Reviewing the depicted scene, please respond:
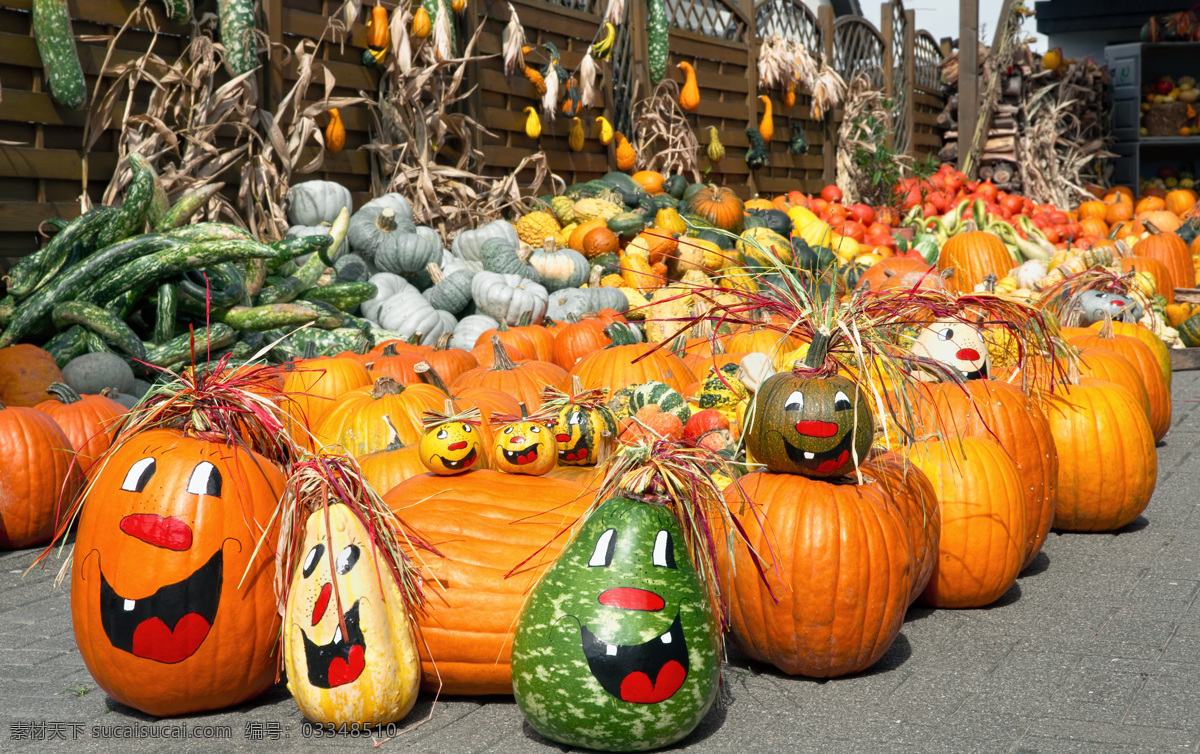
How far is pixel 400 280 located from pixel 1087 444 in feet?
18.1

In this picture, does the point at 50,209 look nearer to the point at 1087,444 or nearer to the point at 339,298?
the point at 339,298

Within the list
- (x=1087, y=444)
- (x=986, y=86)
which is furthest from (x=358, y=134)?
(x=986, y=86)

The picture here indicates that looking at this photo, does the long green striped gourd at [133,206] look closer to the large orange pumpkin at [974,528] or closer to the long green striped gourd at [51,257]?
the long green striped gourd at [51,257]

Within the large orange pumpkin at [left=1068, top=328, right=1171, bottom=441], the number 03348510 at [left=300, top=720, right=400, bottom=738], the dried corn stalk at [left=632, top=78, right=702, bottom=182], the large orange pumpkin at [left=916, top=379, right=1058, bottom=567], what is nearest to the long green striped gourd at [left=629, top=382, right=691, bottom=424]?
the large orange pumpkin at [left=916, top=379, right=1058, bottom=567]

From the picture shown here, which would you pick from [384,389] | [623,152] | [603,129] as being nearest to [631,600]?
[384,389]

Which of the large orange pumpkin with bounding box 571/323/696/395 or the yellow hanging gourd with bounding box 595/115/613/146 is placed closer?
the large orange pumpkin with bounding box 571/323/696/395

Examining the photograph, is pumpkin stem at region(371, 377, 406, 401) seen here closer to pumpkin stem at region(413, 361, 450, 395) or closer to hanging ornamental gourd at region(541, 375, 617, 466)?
pumpkin stem at region(413, 361, 450, 395)

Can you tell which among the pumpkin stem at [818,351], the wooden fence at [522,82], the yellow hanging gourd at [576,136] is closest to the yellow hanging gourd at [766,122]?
the wooden fence at [522,82]

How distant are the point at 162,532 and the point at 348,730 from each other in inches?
28.1

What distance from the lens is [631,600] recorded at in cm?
255

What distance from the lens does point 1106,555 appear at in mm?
4164

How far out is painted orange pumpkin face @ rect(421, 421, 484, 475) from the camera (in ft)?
10.6

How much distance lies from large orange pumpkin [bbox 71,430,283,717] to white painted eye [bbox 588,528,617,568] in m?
0.90

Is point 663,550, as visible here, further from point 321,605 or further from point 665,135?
point 665,135
